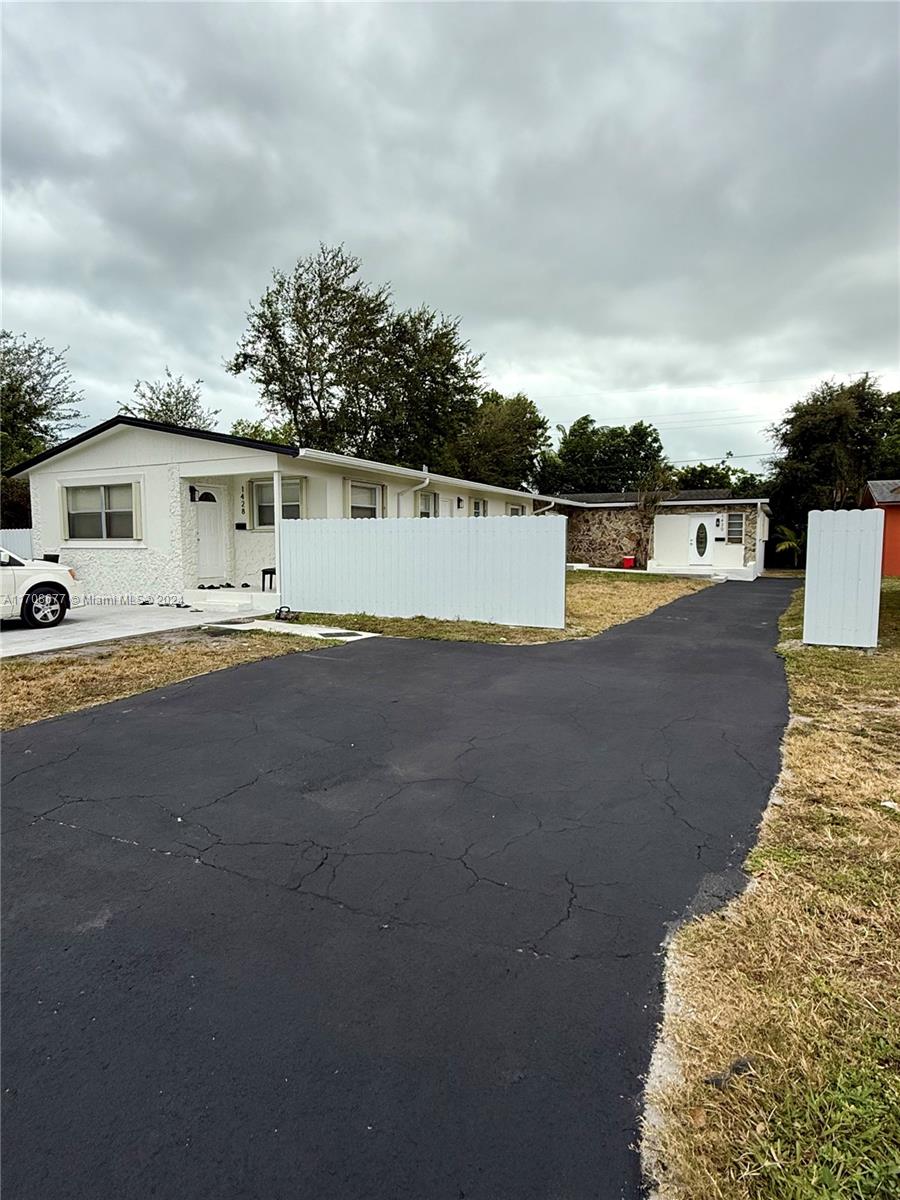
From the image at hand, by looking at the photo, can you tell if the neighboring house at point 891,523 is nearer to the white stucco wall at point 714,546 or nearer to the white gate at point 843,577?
the white stucco wall at point 714,546

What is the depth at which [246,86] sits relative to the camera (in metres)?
8.91

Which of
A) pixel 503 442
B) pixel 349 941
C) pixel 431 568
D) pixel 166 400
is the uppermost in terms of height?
pixel 166 400

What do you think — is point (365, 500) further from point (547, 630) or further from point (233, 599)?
point (547, 630)

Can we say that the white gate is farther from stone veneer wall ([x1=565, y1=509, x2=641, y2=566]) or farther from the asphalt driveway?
stone veneer wall ([x1=565, y1=509, x2=641, y2=566])

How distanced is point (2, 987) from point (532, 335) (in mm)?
22986

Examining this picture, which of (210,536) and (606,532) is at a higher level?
(606,532)

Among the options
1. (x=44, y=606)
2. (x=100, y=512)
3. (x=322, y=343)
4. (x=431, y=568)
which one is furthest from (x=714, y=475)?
(x=44, y=606)

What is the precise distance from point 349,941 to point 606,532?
25.3 m

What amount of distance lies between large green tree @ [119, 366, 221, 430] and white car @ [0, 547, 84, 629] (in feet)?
61.0

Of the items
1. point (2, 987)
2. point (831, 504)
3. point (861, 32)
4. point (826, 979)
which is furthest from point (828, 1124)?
point (831, 504)

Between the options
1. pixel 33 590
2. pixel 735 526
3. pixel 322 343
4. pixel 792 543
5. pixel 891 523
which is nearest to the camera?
pixel 33 590

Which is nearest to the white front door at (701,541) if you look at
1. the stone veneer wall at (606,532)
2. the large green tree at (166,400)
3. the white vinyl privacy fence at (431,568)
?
the stone veneer wall at (606,532)

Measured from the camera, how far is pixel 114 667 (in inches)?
281

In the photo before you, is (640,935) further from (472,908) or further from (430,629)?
(430,629)
